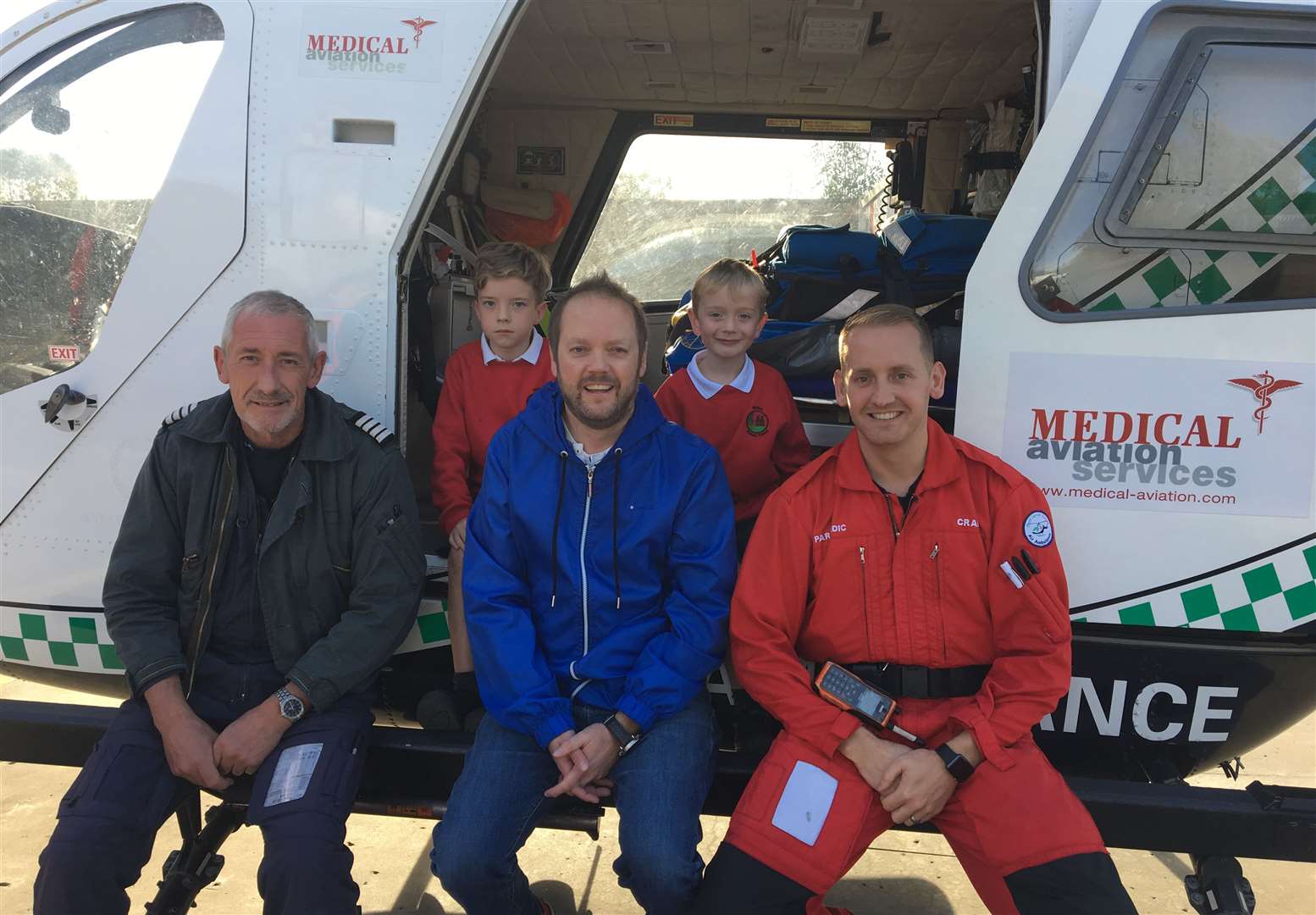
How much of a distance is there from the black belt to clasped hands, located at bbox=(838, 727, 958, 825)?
0.12 m

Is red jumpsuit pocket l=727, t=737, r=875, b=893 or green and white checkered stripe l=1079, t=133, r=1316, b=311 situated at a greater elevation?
green and white checkered stripe l=1079, t=133, r=1316, b=311

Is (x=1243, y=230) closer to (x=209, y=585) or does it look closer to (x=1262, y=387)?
(x=1262, y=387)

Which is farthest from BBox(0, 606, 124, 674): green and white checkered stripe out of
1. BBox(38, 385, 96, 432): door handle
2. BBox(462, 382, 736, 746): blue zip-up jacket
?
BBox(462, 382, 736, 746): blue zip-up jacket

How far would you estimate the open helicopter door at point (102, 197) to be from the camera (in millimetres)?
2291

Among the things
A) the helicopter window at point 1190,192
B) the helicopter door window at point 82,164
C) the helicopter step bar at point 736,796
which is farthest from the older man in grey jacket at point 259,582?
the helicopter window at point 1190,192

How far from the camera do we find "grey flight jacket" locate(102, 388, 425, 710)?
6.78ft

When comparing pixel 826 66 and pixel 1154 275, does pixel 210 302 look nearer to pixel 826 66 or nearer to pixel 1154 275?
pixel 1154 275

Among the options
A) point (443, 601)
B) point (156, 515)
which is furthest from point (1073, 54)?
point (156, 515)

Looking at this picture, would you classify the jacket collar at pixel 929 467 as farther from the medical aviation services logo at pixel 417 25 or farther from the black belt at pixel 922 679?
the medical aviation services logo at pixel 417 25

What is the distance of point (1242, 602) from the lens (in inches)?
81.7

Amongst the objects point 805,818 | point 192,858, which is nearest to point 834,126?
point 805,818

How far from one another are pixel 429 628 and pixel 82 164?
1485 mm

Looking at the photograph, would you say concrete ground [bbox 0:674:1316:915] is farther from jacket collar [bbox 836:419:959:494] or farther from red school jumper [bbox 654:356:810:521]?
jacket collar [bbox 836:419:959:494]

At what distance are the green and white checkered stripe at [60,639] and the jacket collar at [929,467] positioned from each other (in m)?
1.88
